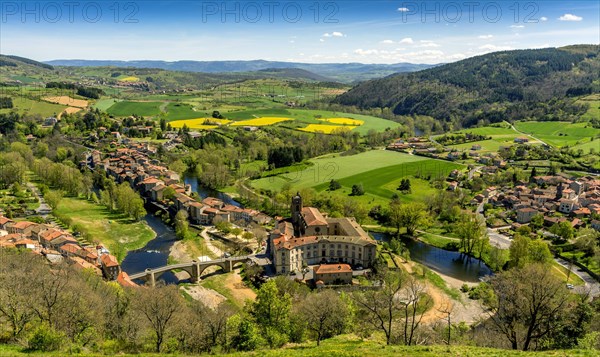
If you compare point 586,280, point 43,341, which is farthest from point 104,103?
point 586,280

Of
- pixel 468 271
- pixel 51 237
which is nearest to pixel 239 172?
pixel 51 237

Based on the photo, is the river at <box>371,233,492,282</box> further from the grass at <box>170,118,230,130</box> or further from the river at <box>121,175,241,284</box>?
the grass at <box>170,118,230,130</box>

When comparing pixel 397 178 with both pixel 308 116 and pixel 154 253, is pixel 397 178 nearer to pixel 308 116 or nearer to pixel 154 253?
pixel 154 253

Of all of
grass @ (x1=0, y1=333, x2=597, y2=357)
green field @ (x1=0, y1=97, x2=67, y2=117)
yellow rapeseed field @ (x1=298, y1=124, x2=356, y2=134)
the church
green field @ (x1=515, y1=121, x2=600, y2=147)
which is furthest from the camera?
green field @ (x1=0, y1=97, x2=67, y2=117)

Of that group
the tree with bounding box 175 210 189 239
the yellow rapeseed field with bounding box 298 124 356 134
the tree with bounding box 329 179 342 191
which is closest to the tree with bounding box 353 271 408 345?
→ the tree with bounding box 175 210 189 239

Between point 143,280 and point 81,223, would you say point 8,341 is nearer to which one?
point 143,280

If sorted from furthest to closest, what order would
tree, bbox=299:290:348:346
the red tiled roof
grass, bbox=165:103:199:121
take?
grass, bbox=165:103:199:121 → the red tiled roof → tree, bbox=299:290:348:346

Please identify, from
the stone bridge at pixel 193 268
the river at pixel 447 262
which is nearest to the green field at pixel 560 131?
the river at pixel 447 262
